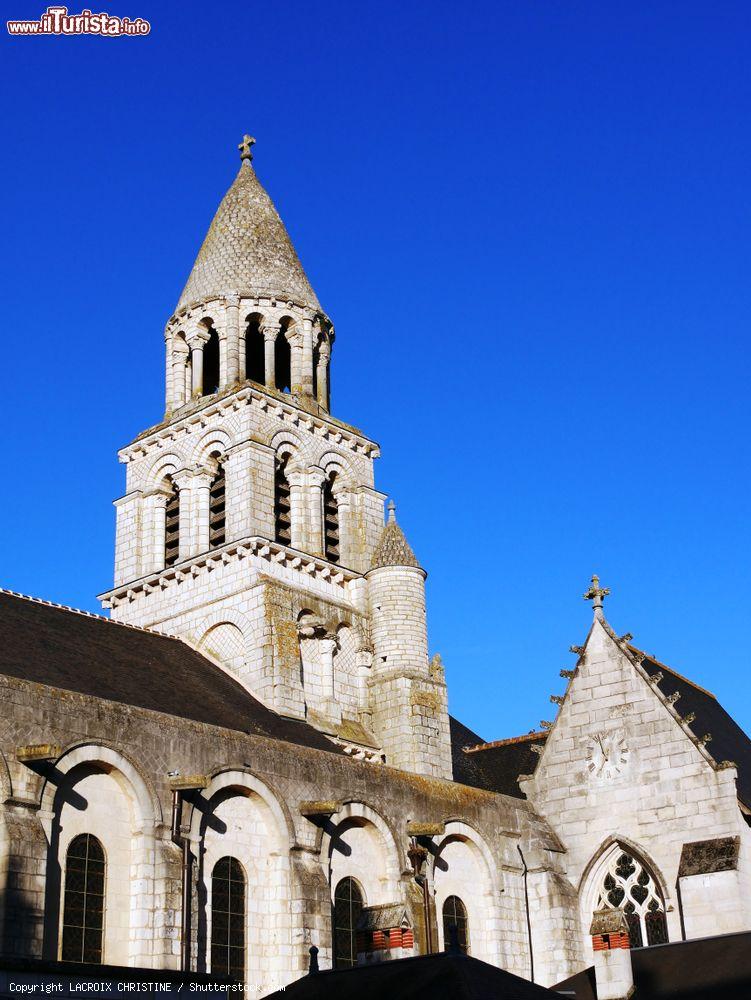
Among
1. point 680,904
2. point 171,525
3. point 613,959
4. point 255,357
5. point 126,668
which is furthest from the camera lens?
point 255,357

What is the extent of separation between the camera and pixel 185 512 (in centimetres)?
3950

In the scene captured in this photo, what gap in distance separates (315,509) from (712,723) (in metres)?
12.7

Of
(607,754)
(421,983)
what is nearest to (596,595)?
(607,754)

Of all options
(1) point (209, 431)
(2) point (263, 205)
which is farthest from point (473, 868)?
(2) point (263, 205)

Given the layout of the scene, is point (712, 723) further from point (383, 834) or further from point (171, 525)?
point (171, 525)

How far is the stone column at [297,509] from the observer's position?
38906 mm

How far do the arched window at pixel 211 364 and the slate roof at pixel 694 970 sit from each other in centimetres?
2412

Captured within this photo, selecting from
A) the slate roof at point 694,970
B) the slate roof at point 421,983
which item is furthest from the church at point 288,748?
the slate roof at point 421,983

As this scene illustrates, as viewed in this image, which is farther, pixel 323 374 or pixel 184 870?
pixel 323 374

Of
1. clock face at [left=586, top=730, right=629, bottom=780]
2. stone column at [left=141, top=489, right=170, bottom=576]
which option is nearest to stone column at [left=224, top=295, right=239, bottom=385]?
stone column at [left=141, top=489, right=170, bottom=576]

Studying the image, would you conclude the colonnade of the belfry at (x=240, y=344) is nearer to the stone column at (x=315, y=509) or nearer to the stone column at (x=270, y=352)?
the stone column at (x=270, y=352)

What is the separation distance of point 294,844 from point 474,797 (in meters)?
6.26

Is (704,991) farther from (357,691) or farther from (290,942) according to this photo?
(357,691)

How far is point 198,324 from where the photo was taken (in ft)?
137
